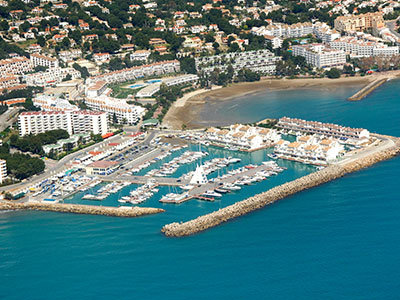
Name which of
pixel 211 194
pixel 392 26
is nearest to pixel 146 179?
pixel 211 194

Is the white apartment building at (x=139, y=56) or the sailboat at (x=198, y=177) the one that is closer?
the sailboat at (x=198, y=177)

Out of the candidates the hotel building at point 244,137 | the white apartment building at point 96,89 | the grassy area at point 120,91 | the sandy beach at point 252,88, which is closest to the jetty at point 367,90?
the sandy beach at point 252,88

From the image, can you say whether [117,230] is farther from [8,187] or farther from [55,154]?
[55,154]

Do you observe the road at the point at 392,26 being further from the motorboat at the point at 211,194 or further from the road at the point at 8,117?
the motorboat at the point at 211,194

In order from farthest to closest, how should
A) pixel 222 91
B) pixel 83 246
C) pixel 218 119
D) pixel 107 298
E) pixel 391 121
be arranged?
pixel 222 91 < pixel 218 119 < pixel 391 121 < pixel 83 246 < pixel 107 298

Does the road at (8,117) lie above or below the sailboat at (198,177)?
above

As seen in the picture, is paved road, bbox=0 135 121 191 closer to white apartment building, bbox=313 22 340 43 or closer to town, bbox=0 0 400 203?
town, bbox=0 0 400 203

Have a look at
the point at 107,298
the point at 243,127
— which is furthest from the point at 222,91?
the point at 107,298
